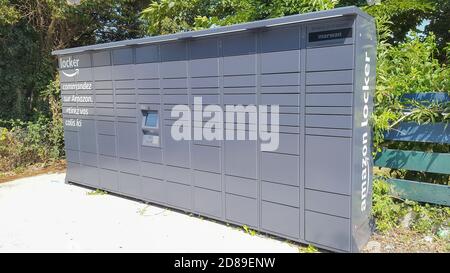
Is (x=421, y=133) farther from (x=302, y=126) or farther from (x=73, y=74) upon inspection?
(x=73, y=74)

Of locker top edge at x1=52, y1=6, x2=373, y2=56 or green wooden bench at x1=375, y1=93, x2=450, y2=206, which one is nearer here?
locker top edge at x1=52, y1=6, x2=373, y2=56

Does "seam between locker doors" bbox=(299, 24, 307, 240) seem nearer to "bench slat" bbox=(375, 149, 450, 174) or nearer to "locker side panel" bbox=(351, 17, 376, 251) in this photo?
"locker side panel" bbox=(351, 17, 376, 251)

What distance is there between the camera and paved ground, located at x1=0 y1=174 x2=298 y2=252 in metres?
3.61

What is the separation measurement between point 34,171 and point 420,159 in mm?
6287

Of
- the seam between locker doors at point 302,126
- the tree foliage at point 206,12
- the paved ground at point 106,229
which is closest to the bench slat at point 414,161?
the seam between locker doors at point 302,126

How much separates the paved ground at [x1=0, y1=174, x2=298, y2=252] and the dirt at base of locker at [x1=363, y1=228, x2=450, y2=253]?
0.75 metres

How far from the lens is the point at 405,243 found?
3.47 metres

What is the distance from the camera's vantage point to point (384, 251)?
133 inches

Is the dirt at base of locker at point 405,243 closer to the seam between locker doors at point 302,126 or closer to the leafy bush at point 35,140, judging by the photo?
the seam between locker doors at point 302,126

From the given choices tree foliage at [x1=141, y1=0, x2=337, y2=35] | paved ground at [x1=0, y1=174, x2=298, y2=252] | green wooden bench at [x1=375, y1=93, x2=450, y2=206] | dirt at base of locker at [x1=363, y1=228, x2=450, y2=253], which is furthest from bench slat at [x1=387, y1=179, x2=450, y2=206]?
tree foliage at [x1=141, y1=0, x2=337, y2=35]

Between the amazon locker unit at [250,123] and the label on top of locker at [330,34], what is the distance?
0.04ft

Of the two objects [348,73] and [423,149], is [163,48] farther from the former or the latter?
[423,149]

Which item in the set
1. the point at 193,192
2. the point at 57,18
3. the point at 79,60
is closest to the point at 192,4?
the point at 57,18

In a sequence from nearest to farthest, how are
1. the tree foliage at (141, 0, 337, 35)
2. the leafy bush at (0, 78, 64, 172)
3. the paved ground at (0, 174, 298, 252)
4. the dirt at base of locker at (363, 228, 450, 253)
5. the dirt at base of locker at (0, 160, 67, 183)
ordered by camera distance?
the dirt at base of locker at (363, 228, 450, 253) < the paved ground at (0, 174, 298, 252) < the tree foliage at (141, 0, 337, 35) < the dirt at base of locker at (0, 160, 67, 183) < the leafy bush at (0, 78, 64, 172)
